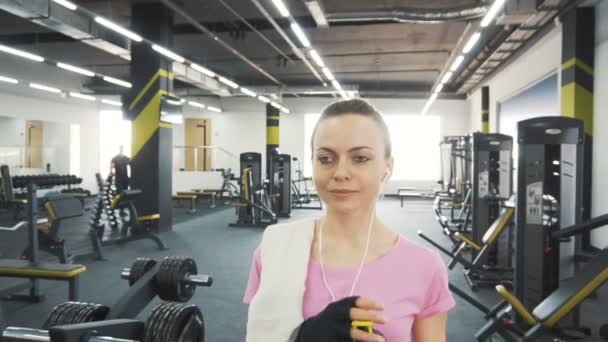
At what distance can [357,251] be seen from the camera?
971mm

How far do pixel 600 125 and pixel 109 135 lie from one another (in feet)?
49.5

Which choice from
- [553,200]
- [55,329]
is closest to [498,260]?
[553,200]

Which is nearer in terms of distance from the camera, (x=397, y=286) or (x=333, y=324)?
(x=333, y=324)

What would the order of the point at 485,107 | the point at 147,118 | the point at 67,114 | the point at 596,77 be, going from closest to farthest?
the point at 596,77 < the point at 147,118 < the point at 485,107 < the point at 67,114

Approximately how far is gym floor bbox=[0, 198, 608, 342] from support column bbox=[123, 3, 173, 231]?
0.76m

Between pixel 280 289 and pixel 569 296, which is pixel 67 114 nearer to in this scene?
pixel 569 296

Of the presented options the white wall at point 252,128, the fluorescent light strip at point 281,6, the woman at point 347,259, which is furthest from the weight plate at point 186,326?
the white wall at point 252,128

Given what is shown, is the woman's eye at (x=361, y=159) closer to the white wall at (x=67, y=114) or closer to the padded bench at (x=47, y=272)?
the padded bench at (x=47, y=272)

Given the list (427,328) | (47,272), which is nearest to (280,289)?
(427,328)

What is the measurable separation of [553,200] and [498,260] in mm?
2086

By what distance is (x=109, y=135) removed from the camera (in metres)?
16.4

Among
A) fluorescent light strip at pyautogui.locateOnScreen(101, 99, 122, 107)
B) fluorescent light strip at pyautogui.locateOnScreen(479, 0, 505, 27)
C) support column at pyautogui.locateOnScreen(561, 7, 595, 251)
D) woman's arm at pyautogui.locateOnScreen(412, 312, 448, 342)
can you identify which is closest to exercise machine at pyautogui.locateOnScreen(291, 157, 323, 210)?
support column at pyautogui.locateOnScreen(561, 7, 595, 251)

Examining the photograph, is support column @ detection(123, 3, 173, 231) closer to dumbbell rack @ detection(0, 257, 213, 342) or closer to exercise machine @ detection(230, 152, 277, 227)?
exercise machine @ detection(230, 152, 277, 227)

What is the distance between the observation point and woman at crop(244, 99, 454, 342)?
0.88 meters
